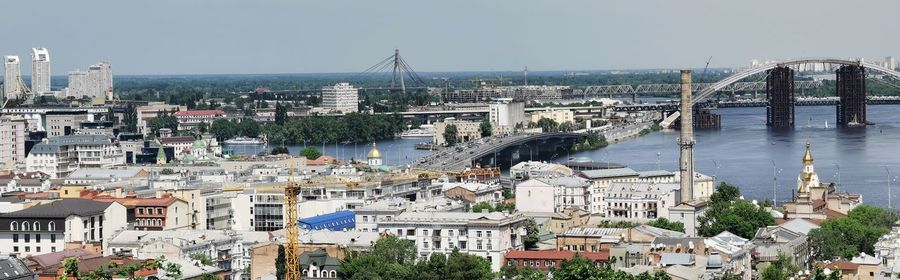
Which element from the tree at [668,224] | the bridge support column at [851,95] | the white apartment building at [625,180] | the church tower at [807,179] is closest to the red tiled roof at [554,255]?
the tree at [668,224]

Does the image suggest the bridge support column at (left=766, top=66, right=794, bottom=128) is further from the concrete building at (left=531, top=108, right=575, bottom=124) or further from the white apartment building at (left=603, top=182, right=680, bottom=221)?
the white apartment building at (left=603, top=182, right=680, bottom=221)

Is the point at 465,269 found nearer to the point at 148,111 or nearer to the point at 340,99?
the point at 148,111

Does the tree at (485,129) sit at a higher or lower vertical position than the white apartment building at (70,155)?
lower

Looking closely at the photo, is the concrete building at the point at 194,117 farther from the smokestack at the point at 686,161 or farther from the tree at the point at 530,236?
the tree at the point at 530,236

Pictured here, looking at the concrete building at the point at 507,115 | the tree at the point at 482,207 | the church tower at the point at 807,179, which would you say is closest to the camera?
the tree at the point at 482,207

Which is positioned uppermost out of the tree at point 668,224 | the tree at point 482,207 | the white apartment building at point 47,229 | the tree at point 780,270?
the white apartment building at point 47,229

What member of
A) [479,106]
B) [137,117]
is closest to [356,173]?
[137,117]

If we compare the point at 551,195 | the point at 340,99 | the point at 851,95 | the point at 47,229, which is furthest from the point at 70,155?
the point at 340,99
